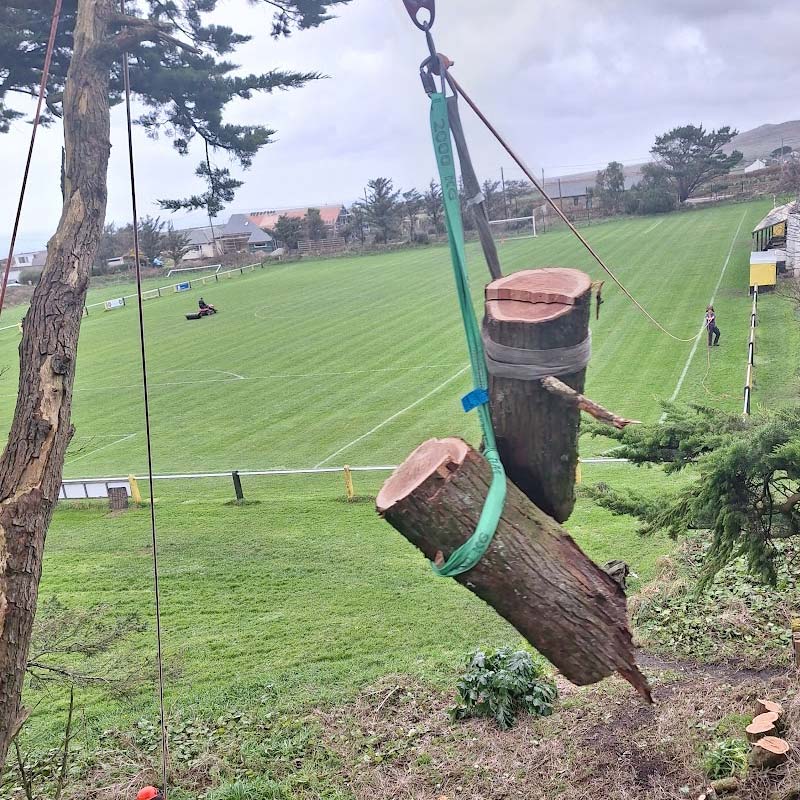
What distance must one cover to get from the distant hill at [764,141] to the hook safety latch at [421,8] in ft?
88.0

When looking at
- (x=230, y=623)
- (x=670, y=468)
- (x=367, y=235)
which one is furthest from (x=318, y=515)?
(x=367, y=235)

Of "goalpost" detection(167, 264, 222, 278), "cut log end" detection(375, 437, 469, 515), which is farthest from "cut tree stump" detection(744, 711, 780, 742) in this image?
"goalpost" detection(167, 264, 222, 278)

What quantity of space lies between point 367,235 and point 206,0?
17.8 metres

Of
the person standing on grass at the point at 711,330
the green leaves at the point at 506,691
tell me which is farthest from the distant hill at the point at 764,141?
the green leaves at the point at 506,691

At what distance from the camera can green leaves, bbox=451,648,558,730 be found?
15.6ft

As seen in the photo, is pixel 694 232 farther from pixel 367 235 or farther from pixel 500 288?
pixel 500 288

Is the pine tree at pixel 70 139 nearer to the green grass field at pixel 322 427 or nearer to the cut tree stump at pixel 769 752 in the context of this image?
the green grass field at pixel 322 427

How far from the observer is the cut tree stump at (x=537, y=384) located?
1924mm

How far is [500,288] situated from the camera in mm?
2002

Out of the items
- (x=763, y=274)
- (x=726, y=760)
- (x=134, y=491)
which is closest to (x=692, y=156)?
(x=763, y=274)

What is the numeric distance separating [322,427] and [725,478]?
10790 millimetres

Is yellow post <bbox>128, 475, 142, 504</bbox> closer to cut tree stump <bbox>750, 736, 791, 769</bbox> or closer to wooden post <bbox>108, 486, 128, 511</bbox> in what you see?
wooden post <bbox>108, 486, 128, 511</bbox>

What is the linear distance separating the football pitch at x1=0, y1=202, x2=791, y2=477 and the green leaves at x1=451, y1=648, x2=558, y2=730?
11.7 ft

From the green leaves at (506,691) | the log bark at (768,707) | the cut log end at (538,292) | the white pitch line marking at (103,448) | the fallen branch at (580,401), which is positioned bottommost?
the white pitch line marking at (103,448)
